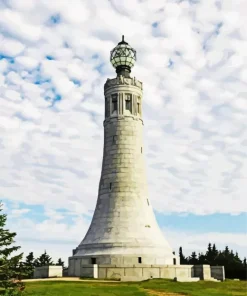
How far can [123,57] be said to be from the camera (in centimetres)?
5650

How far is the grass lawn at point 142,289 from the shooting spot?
105 feet

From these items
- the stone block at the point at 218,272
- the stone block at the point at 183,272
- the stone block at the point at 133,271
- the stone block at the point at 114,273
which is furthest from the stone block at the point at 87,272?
the stone block at the point at 218,272

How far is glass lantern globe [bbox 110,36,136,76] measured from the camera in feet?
185

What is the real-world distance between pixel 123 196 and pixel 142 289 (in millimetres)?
16218

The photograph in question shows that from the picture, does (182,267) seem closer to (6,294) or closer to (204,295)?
(204,295)

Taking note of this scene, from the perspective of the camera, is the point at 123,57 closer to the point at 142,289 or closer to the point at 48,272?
the point at 48,272

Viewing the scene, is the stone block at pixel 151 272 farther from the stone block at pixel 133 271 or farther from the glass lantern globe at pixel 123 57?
the glass lantern globe at pixel 123 57

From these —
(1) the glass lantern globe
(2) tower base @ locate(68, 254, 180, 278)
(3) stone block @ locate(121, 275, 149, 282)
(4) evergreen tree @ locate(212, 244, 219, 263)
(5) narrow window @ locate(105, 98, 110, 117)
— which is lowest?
(3) stone block @ locate(121, 275, 149, 282)

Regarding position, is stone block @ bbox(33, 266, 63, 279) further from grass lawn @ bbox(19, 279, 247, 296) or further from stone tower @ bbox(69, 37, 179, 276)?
grass lawn @ bbox(19, 279, 247, 296)

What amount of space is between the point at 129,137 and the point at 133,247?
43.7ft

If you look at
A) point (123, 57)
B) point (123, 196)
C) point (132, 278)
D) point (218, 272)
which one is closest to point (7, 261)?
point (132, 278)

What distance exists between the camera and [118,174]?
51.1 metres

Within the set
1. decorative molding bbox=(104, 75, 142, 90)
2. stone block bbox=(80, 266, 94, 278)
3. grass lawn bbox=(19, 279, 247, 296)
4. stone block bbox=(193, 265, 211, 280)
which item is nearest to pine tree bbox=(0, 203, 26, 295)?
grass lawn bbox=(19, 279, 247, 296)

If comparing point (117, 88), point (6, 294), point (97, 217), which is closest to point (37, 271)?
point (97, 217)
